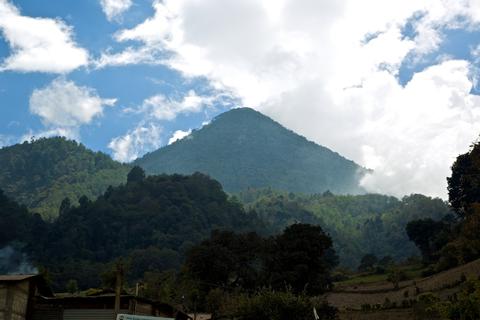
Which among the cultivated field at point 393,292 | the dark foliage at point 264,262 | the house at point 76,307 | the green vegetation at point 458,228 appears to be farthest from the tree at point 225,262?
the house at point 76,307

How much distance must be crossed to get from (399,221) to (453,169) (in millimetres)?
92436

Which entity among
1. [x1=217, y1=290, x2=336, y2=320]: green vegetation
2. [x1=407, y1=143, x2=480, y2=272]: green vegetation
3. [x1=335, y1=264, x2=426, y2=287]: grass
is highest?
[x1=407, y1=143, x2=480, y2=272]: green vegetation

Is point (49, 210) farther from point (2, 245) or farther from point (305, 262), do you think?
point (305, 262)

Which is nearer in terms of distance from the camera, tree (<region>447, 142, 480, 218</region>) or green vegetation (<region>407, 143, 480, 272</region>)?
green vegetation (<region>407, 143, 480, 272</region>)

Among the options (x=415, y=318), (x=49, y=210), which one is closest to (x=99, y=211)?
(x=49, y=210)

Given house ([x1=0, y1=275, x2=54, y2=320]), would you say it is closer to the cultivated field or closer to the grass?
the cultivated field

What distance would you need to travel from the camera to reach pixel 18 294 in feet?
85.6

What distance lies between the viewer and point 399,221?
170625mm

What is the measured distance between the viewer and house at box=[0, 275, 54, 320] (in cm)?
2527

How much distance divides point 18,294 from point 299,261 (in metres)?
35.1

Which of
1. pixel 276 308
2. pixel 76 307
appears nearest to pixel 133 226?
pixel 276 308

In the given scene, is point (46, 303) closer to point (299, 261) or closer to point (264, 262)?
point (299, 261)

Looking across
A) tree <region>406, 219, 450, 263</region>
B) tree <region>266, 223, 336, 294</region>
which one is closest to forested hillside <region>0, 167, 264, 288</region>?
tree <region>406, 219, 450, 263</region>

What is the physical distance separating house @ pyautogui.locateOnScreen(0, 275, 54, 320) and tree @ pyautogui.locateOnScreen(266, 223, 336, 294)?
31416 mm
